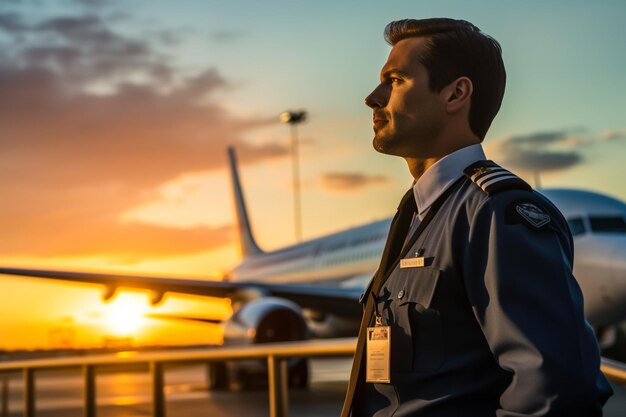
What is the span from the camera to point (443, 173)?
155cm

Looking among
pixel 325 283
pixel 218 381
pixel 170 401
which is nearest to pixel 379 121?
pixel 170 401

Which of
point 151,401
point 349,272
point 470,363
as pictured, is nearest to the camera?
point 470,363

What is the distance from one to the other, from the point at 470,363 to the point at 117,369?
2.87 m

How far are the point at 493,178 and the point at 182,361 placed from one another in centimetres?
234

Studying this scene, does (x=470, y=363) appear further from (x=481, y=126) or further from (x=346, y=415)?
(x=481, y=126)

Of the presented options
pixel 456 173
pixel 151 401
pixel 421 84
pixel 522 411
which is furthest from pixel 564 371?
pixel 151 401

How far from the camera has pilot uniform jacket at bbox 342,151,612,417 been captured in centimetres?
125

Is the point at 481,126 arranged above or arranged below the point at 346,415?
above

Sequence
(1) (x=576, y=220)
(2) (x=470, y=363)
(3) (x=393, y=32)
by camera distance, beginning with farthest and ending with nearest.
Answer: (1) (x=576, y=220) < (3) (x=393, y=32) < (2) (x=470, y=363)

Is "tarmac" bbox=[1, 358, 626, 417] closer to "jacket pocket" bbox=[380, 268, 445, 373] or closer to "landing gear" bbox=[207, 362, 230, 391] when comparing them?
"landing gear" bbox=[207, 362, 230, 391]

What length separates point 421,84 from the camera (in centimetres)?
156

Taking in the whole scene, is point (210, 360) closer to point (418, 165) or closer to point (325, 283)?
point (418, 165)

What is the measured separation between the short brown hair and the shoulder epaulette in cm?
13

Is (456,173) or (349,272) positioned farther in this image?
(349,272)
